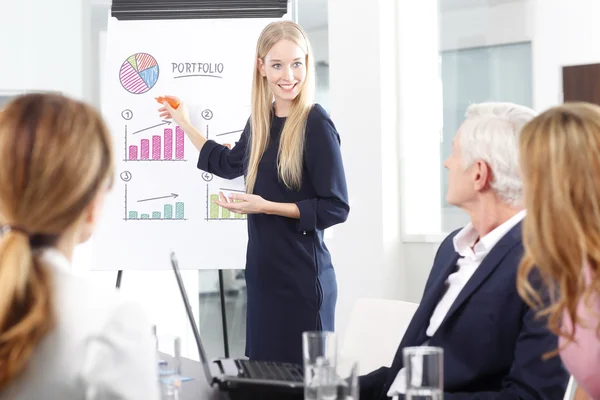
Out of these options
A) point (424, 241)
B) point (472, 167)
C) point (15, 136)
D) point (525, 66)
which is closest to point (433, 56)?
point (525, 66)

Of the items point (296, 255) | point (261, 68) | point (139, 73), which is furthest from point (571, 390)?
point (139, 73)

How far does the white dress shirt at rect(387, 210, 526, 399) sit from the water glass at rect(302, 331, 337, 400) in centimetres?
48

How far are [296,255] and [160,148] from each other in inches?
42.6

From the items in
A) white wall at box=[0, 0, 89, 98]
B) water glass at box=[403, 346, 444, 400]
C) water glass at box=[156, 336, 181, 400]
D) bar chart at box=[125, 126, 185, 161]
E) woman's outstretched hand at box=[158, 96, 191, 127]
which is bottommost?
water glass at box=[156, 336, 181, 400]

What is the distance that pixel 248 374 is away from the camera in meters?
1.60

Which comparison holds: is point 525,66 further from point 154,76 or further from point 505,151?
point 505,151

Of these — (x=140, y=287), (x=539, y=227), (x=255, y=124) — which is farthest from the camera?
(x=140, y=287)

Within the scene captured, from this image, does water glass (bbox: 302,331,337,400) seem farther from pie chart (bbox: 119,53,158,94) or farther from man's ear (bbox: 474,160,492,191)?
pie chart (bbox: 119,53,158,94)

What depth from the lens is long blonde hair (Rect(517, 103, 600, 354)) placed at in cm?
128

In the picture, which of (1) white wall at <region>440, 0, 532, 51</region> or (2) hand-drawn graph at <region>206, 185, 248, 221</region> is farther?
(1) white wall at <region>440, 0, 532, 51</region>

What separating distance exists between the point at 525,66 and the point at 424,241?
1.10 metres

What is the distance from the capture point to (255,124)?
2873 mm

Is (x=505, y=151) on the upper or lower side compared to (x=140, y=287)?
upper

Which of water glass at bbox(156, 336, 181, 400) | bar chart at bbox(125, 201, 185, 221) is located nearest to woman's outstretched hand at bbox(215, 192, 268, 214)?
water glass at bbox(156, 336, 181, 400)
